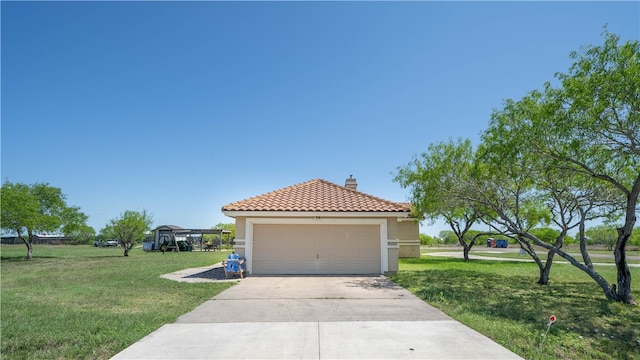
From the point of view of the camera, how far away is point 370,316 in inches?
287

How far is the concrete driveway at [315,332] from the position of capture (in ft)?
16.6

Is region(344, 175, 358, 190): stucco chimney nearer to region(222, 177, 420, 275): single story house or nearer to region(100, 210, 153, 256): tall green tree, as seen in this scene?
region(222, 177, 420, 275): single story house

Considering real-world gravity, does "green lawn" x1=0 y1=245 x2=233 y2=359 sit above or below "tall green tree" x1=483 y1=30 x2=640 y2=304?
below

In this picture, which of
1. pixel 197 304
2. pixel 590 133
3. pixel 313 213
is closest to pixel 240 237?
pixel 313 213

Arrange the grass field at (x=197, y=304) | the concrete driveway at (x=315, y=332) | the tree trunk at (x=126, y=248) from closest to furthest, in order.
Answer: the concrete driveway at (x=315, y=332)
the grass field at (x=197, y=304)
the tree trunk at (x=126, y=248)

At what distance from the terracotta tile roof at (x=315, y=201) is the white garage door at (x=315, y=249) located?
930 mm

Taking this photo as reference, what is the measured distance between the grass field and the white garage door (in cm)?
222

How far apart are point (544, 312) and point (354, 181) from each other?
1449 cm

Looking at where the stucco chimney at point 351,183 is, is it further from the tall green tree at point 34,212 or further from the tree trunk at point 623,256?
the tall green tree at point 34,212

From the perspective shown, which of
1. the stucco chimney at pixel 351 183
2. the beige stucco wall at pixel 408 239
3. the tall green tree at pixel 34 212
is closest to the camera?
the stucco chimney at pixel 351 183

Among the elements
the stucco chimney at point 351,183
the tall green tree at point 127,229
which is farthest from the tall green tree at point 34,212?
the stucco chimney at point 351,183

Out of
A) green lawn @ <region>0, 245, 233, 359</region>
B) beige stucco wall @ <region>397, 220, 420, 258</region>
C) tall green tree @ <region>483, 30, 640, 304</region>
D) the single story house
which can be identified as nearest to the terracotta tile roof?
the single story house

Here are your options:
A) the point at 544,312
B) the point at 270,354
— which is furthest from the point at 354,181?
the point at 270,354

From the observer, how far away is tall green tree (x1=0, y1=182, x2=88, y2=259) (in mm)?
23875
